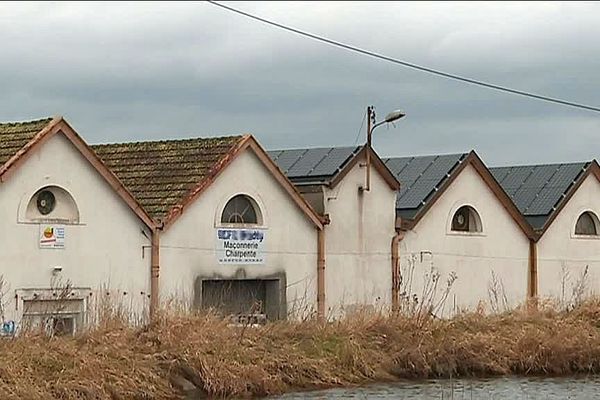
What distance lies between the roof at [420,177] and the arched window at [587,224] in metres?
5.64

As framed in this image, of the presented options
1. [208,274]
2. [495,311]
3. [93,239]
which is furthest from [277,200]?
[495,311]

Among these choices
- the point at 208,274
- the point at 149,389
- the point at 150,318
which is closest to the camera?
the point at 149,389

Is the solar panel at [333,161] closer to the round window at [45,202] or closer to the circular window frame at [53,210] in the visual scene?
the circular window frame at [53,210]

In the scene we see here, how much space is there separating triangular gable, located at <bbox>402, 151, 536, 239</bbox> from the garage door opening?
472cm

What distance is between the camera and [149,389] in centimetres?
2281

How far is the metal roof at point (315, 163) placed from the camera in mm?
33406

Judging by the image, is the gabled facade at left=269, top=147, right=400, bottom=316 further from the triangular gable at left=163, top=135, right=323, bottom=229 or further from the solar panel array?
the triangular gable at left=163, top=135, right=323, bottom=229

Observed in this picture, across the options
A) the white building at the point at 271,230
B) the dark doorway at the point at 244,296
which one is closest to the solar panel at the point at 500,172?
the white building at the point at 271,230

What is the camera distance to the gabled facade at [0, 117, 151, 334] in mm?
26578

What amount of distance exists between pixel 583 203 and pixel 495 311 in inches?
243

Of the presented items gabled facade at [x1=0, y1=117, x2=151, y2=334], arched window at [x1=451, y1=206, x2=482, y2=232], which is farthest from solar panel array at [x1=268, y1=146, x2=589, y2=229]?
gabled facade at [x1=0, y1=117, x2=151, y2=334]

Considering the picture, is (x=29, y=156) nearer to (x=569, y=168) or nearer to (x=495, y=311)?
(x=495, y=311)

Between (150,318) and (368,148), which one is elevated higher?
(368,148)

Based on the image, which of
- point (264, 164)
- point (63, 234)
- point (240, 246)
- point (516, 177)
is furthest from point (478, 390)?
point (516, 177)
